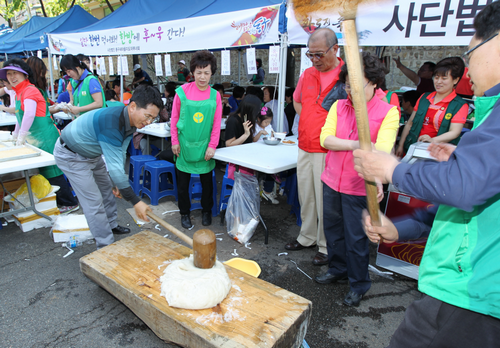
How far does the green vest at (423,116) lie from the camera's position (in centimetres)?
349

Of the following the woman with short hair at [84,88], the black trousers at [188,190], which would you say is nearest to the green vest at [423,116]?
the black trousers at [188,190]

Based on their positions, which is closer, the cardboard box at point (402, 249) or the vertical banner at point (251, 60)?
the cardboard box at point (402, 249)

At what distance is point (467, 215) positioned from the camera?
103 centimetres

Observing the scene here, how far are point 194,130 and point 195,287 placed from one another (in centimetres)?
217

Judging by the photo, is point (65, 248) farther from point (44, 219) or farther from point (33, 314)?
point (33, 314)

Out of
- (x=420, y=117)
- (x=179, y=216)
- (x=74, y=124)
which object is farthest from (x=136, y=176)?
(x=420, y=117)

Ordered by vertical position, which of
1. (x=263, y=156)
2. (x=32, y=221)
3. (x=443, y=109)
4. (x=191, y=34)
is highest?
(x=191, y=34)

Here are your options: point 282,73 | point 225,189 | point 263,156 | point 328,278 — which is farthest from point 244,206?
point 282,73

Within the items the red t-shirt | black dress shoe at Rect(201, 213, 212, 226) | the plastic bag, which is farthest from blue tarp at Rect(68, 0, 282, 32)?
black dress shoe at Rect(201, 213, 212, 226)

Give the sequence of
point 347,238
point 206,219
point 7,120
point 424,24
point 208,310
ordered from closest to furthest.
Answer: point 208,310 → point 347,238 → point 424,24 → point 206,219 → point 7,120

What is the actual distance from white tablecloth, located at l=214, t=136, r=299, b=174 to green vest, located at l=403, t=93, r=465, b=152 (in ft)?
5.09

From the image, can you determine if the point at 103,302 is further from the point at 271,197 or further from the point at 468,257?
the point at 271,197

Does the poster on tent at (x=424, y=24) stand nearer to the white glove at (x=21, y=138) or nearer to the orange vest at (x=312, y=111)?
the orange vest at (x=312, y=111)

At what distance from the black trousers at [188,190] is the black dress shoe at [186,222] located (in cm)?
5
